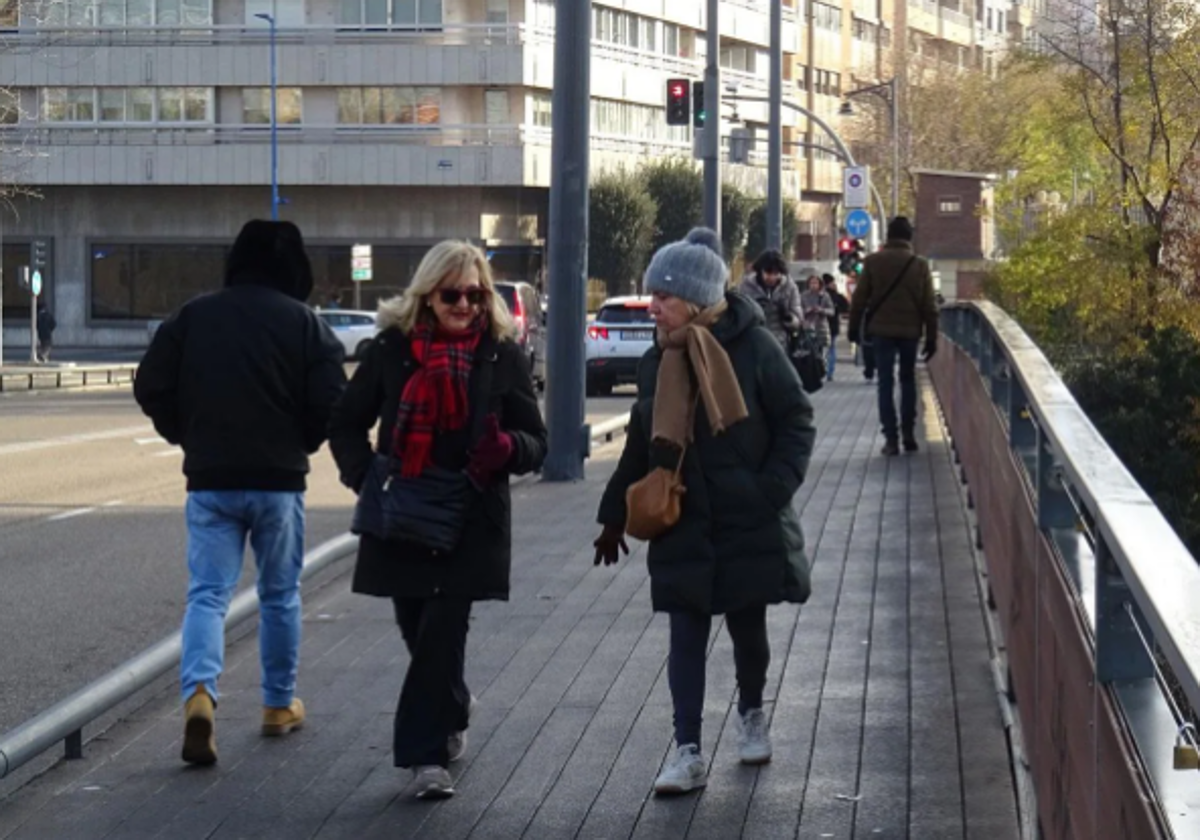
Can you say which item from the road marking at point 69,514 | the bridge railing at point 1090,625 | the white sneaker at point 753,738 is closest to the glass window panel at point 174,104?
the road marking at point 69,514

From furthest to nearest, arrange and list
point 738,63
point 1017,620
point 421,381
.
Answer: point 738,63, point 1017,620, point 421,381

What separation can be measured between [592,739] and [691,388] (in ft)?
4.76

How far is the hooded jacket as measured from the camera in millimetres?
7523

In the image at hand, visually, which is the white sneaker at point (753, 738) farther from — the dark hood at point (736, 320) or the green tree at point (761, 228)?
the green tree at point (761, 228)

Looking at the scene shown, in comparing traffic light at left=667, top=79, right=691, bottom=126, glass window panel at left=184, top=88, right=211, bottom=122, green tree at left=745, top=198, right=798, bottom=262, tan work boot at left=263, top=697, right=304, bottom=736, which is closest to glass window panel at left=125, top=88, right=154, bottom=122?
glass window panel at left=184, top=88, right=211, bottom=122

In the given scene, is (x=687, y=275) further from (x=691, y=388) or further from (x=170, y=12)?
(x=170, y=12)

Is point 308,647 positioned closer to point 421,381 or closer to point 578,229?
point 421,381

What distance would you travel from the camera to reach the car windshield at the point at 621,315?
117 ft

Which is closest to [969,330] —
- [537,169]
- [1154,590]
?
[1154,590]

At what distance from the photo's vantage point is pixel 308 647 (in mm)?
9961

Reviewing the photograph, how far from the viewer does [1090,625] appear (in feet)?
15.4

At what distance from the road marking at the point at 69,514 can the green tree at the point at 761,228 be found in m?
66.8

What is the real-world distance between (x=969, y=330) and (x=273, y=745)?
987 cm

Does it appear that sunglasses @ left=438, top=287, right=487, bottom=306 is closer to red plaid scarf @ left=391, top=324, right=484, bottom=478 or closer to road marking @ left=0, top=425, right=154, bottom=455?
red plaid scarf @ left=391, top=324, right=484, bottom=478
